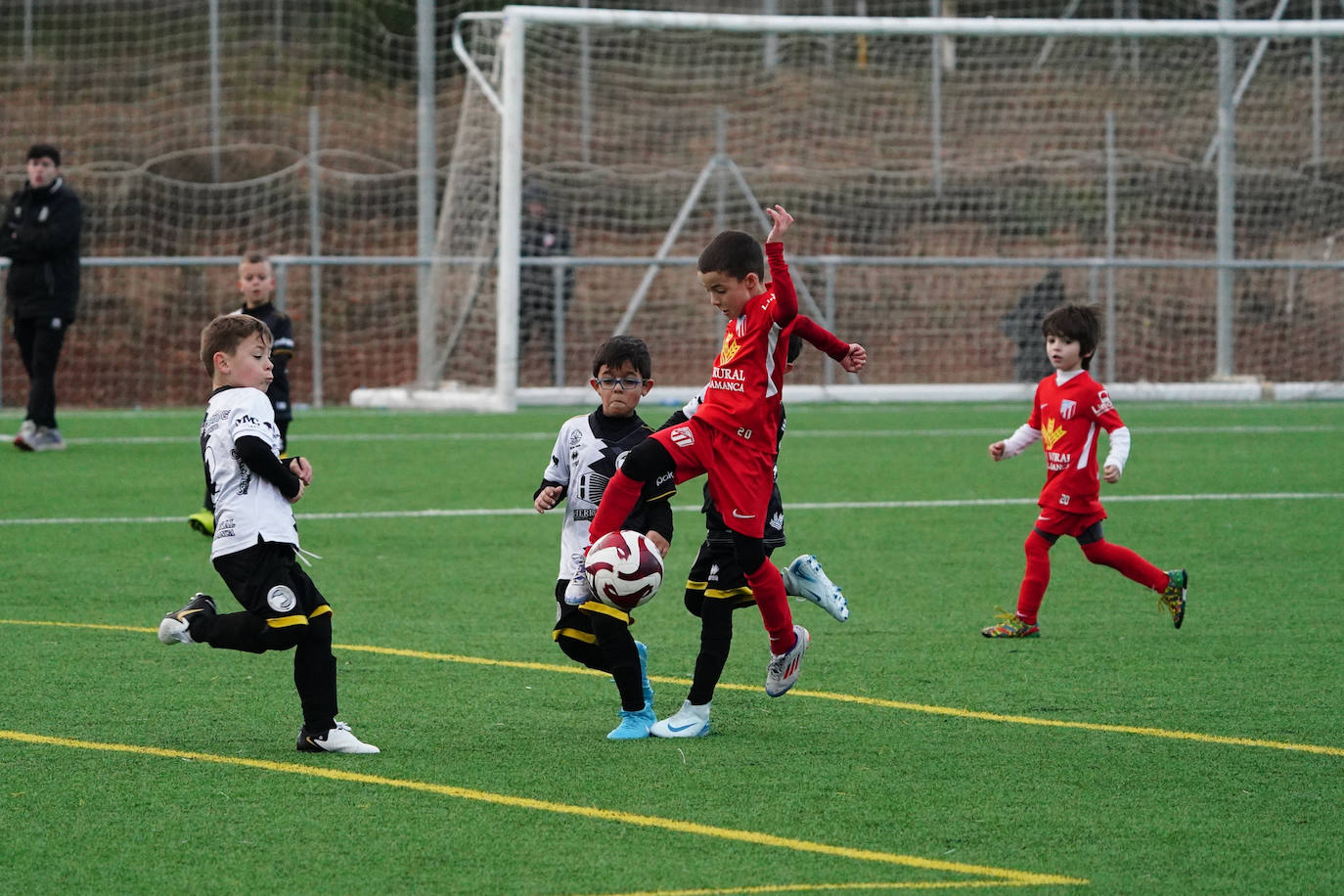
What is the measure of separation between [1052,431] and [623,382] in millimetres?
2660

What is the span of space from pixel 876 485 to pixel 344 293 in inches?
481

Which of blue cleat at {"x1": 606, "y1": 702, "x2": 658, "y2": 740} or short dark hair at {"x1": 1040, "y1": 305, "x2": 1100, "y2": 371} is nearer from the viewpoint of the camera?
blue cleat at {"x1": 606, "y1": 702, "x2": 658, "y2": 740}

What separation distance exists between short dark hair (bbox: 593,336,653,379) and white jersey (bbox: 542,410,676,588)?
18cm

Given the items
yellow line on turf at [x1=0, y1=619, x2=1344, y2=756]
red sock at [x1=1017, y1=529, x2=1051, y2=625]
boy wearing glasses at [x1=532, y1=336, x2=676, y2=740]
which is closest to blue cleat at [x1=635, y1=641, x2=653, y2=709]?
boy wearing glasses at [x1=532, y1=336, x2=676, y2=740]

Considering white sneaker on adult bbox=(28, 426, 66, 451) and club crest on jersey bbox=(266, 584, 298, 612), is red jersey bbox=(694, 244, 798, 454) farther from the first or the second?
white sneaker on adult bbox=(28, 426, 66, 451)

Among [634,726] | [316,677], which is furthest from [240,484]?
[634,726]

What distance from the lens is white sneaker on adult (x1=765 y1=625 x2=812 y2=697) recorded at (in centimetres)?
532

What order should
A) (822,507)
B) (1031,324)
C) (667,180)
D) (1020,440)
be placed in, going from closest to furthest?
(1020,440), (822,507), (1031,324), (667,180)

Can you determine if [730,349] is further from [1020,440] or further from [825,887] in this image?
[1020,440]

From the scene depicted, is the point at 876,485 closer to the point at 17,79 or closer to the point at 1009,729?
the point at 1009,729

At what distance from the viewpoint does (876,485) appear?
11969 mm

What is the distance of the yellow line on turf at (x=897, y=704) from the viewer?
4.96 metres

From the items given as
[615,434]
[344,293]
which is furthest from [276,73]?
[615,434]

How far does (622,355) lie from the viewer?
17.1ft
